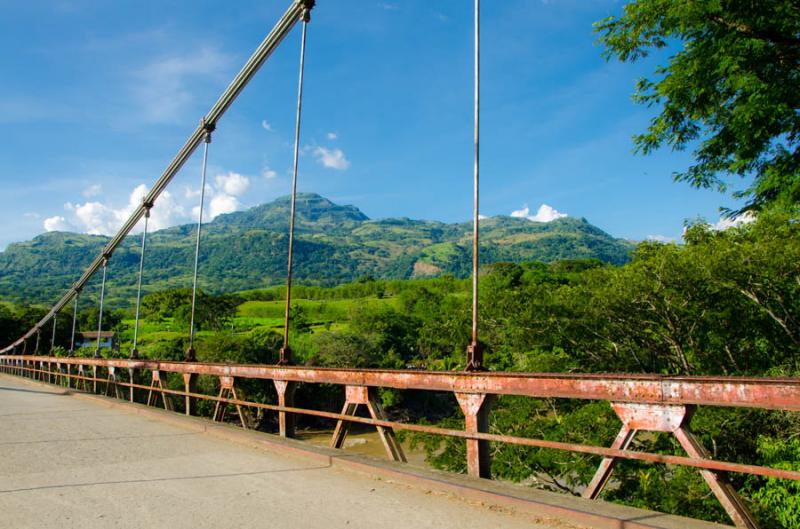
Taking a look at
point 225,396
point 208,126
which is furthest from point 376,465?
point 208,126

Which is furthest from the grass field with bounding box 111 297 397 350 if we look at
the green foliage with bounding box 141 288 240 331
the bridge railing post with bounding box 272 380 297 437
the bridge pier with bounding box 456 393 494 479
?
the bridge pier with bounding box 456 393 494 479

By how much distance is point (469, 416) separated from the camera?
469 cm

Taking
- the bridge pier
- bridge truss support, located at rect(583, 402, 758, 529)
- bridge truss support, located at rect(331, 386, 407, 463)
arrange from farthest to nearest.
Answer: bridge truss support, located at rect(331, 386, 407, 463)
the bridge pier
bridge truss support, located at rect(583, 402, 758, 529)

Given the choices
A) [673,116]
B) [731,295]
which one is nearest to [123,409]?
[673,116]

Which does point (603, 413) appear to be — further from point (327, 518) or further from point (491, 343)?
point (327, 518)

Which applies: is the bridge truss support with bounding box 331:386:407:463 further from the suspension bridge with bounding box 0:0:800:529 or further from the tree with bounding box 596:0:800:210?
the tree with bounding box 596:0:800:210

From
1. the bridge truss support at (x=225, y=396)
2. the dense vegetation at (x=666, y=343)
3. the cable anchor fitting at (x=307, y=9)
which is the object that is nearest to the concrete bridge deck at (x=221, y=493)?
the bridge truss support at (x=225, y=396)

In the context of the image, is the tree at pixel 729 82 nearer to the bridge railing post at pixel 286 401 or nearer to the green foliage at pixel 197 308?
the bridge railing post at pixel 286 401

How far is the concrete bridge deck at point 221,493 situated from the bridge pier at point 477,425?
20 centimetres

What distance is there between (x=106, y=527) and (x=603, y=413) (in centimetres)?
1374

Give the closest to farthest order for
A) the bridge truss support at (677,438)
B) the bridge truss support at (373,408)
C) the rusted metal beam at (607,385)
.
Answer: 1. the rusted metal beam at (607,385)
2. the bridge truss support at (677,438)
3. the bridge truss support at (373,408)

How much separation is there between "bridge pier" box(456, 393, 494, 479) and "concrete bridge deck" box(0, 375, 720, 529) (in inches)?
7.8

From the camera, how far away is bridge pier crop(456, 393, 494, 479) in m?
4.64

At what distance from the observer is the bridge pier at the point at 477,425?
4645mm
